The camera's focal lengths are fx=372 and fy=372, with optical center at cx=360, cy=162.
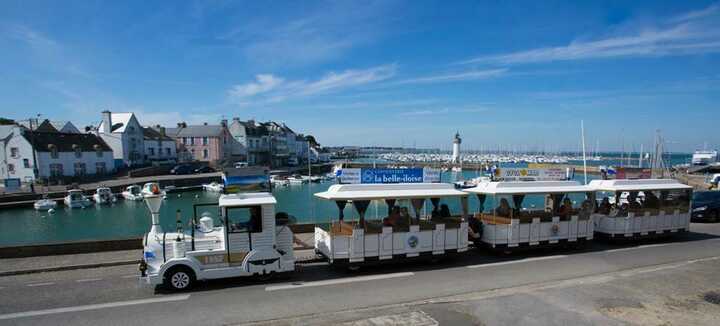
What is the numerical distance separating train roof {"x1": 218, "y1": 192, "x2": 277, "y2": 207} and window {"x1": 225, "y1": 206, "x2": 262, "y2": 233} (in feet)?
0.53

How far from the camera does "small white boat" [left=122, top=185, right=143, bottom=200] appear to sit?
1887 inches

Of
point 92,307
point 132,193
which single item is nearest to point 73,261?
point 92,307

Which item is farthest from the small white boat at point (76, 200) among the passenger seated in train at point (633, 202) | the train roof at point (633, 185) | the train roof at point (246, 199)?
the passenger seated in train at point (633, 202)

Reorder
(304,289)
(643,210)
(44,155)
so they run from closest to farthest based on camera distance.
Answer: (304,289) → (643,210) → (44,155)

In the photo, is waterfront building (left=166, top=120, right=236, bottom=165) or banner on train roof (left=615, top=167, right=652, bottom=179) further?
waterfront building (left=166, top=120, right=236, bottom=165)

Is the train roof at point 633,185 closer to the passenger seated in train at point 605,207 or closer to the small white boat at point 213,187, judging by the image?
the passenger seated in train at point 605,207

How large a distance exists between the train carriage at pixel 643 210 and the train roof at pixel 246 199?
11471 mm

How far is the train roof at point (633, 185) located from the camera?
13.8 metres

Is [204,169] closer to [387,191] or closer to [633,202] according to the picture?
[387,191]

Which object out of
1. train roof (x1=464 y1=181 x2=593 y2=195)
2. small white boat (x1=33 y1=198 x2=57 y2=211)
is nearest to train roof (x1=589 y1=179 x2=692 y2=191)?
train roof (x1=464 y1=181 x2=593 y2=195)

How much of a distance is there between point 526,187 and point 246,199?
29.4 ft

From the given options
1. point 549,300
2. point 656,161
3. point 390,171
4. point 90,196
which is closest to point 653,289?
point 549,300

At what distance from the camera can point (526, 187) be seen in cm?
1247

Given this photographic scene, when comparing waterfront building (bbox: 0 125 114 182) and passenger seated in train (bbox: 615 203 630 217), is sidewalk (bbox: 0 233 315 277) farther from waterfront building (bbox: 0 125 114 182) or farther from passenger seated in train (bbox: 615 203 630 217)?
waterfront building (bbox: 0 125 114 182)
